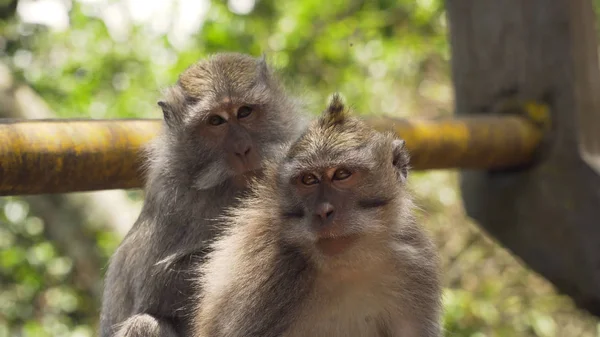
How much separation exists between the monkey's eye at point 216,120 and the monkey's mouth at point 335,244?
910 millimetres

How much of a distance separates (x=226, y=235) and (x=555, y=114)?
7.27 ft

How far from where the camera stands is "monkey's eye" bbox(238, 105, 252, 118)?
3.12 m

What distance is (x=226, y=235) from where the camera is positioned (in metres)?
2.72

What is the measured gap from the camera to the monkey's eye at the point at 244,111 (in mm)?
3125

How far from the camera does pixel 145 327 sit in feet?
9.05

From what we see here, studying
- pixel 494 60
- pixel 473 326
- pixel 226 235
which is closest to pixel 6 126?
pixel 226 235

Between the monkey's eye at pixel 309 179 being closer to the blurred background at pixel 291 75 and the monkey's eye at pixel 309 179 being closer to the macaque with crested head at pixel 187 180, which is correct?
the macaque with crested head at pixel 187 180

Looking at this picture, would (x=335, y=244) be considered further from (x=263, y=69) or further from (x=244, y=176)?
(x=263, y=69)

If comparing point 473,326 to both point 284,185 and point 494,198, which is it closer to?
point 494,198

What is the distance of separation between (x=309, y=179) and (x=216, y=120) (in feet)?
2.70

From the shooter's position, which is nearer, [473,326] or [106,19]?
[473,326]

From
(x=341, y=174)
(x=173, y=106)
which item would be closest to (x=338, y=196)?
(x=341, y=174)

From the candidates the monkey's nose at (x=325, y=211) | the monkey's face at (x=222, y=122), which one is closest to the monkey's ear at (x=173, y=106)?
the monkey's face at (x=222, y=122)

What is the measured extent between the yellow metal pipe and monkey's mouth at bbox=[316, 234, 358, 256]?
0.77 m
